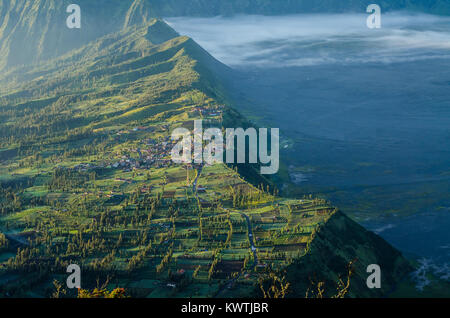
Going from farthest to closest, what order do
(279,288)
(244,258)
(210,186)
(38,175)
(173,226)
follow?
(38,175)
(210,186)
(173,226)
(244,258)
(279,288)

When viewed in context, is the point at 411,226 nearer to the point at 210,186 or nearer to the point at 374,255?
the point at 374,255

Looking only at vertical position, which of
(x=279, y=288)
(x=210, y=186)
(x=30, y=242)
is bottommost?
(x=279, y=288)

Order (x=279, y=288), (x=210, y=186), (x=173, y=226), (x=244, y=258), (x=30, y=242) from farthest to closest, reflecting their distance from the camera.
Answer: (x=210, y=186), (x=173, y=226), (x=30, y=242), (x=244, y=258), (x=279, y=288)

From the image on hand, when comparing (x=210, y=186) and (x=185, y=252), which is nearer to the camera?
(x=185, y=252)

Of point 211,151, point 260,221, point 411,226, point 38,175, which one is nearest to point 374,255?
point 260,221

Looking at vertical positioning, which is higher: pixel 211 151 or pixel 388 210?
pixel 211 151
